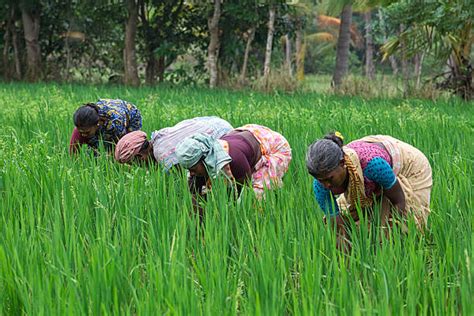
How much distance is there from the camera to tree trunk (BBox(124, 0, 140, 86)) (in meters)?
15.4

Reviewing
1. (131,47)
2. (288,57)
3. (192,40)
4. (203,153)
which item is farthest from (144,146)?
(288,57)

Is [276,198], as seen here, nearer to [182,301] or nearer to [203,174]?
[203,174]

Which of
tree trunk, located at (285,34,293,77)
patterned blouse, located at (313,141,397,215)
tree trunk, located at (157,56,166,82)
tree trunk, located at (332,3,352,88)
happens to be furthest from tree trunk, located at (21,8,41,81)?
patterned blouse, located at (313,141,397,215)

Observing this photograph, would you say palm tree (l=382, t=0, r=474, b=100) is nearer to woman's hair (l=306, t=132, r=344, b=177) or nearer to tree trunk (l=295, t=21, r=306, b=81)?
tree trunk (l=295, t=21, r=306, b=81)

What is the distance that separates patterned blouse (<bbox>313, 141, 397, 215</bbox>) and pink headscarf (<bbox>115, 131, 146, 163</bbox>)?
48.9 inches

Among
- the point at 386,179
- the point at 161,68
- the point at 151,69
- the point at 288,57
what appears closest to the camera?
the point at 386,179

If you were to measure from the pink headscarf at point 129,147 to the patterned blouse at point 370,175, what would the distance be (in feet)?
4.08

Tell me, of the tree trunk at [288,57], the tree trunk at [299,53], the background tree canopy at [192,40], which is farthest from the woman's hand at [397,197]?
the tree trunk at [299,53]

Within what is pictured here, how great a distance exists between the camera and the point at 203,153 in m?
3.23

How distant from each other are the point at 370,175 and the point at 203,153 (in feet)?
2.73

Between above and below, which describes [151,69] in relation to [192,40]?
below

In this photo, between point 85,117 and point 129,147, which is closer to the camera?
point 129,147

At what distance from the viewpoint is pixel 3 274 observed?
2342mm

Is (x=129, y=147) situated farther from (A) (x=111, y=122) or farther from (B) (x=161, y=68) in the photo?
(B) (x=161, y=68)
